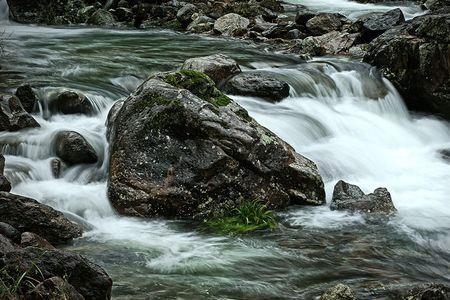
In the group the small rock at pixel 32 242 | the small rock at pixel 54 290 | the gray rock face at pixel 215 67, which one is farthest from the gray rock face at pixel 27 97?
the small rock at pixel 54 290

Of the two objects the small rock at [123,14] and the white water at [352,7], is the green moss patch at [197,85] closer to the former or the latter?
the white water at [352,7]

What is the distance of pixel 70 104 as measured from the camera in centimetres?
1009

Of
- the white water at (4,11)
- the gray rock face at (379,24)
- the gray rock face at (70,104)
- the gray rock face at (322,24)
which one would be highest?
the gray rock face at (379,24)

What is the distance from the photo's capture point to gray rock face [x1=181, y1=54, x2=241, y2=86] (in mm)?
11484

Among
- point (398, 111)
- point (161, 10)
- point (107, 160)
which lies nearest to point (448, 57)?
point (398, 111)

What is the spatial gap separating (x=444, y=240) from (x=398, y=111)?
20.1 ft

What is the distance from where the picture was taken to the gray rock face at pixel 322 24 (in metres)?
19.6

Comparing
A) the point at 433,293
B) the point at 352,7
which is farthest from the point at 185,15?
the point at 433,293

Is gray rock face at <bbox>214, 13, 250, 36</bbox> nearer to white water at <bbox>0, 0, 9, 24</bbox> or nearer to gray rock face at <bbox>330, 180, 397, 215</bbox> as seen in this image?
white water at <bbox>0, 0, 9, 24</bbox>

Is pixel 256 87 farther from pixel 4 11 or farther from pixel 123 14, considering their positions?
pixel 4 11

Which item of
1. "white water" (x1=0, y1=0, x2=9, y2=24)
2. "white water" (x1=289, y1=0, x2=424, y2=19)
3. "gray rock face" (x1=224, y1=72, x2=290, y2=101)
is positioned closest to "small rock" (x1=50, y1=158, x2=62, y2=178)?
"gray rock face" (x1=224, y1=72, x2=290, y2=101)

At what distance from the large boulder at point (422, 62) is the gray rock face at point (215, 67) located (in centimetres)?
385

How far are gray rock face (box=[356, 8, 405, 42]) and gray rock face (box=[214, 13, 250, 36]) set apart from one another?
14.2ft

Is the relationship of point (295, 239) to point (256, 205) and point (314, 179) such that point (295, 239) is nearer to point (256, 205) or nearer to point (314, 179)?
point (256, 205)
